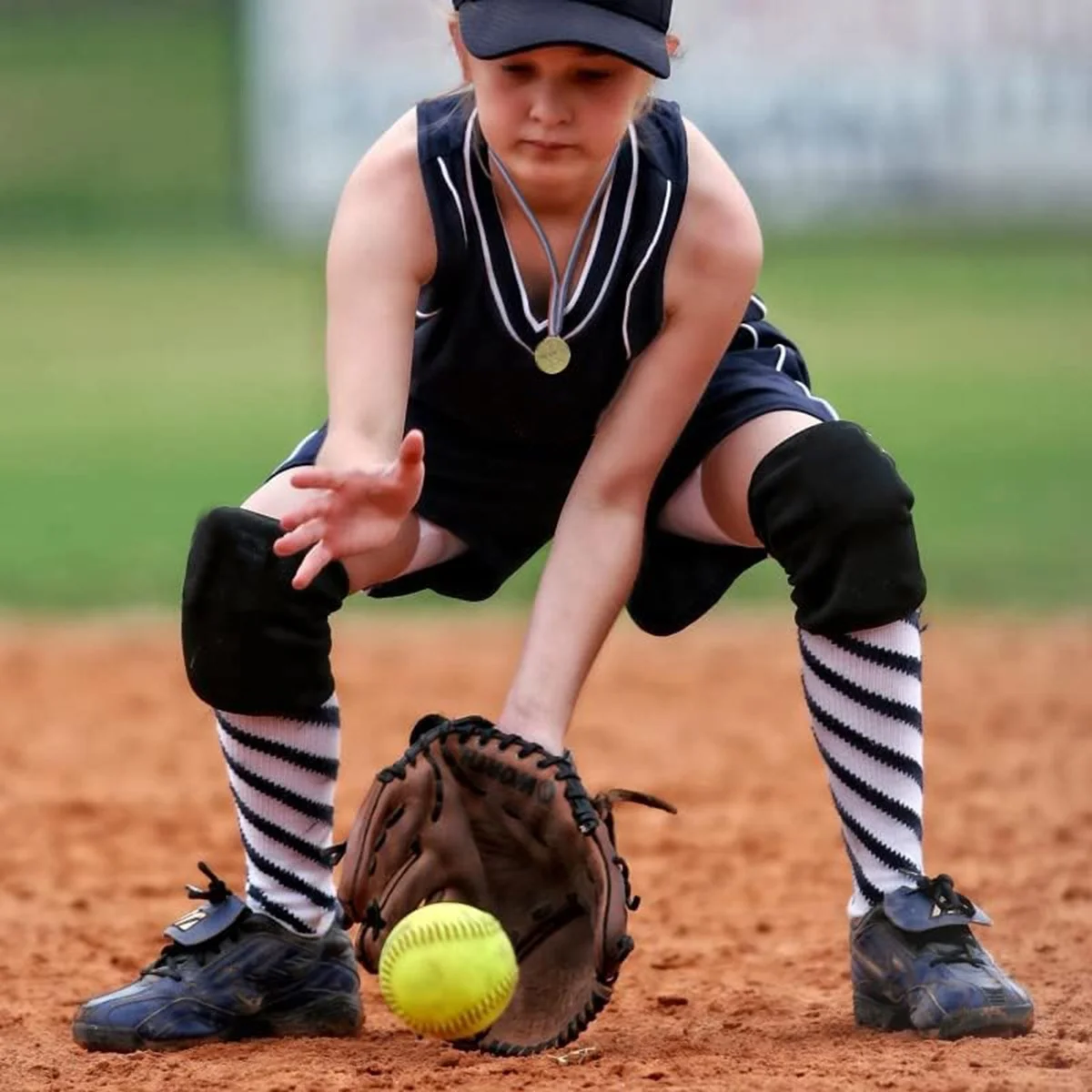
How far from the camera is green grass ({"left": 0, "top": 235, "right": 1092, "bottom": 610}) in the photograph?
28.2ft

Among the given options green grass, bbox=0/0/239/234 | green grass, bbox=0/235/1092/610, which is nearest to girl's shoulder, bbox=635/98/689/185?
green grass, bbox=0/235/1092/610

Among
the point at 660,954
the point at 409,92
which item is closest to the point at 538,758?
the point at 660,954

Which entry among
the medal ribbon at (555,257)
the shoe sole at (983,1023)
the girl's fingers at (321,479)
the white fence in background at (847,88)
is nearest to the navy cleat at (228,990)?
the girl's fingers at (321,479)

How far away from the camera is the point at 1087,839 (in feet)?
14.5

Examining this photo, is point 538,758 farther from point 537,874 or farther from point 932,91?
point 932,91

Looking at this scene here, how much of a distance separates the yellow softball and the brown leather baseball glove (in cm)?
9

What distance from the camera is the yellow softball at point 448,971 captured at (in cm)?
266

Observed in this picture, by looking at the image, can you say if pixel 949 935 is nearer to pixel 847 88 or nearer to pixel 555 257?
pixel 555 257

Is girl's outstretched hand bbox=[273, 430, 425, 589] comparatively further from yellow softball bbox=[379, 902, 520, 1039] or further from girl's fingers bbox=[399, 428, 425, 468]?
yellow softball bbox=[379, 902, 520, 1039]

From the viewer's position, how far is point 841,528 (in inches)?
111

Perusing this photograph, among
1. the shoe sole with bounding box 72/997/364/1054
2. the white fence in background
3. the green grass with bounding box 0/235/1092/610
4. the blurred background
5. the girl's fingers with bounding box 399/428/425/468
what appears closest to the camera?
the girl's fingers with bounding box 399/428/425/468

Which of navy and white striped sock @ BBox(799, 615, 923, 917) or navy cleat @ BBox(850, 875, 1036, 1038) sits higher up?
navy and white striped sock @ BBox(799, 615, 923, 917)

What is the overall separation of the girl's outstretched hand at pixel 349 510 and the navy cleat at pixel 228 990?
582 millimetres

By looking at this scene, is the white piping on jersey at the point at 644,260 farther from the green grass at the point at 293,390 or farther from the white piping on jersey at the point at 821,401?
the green grass at the point at 293,390
